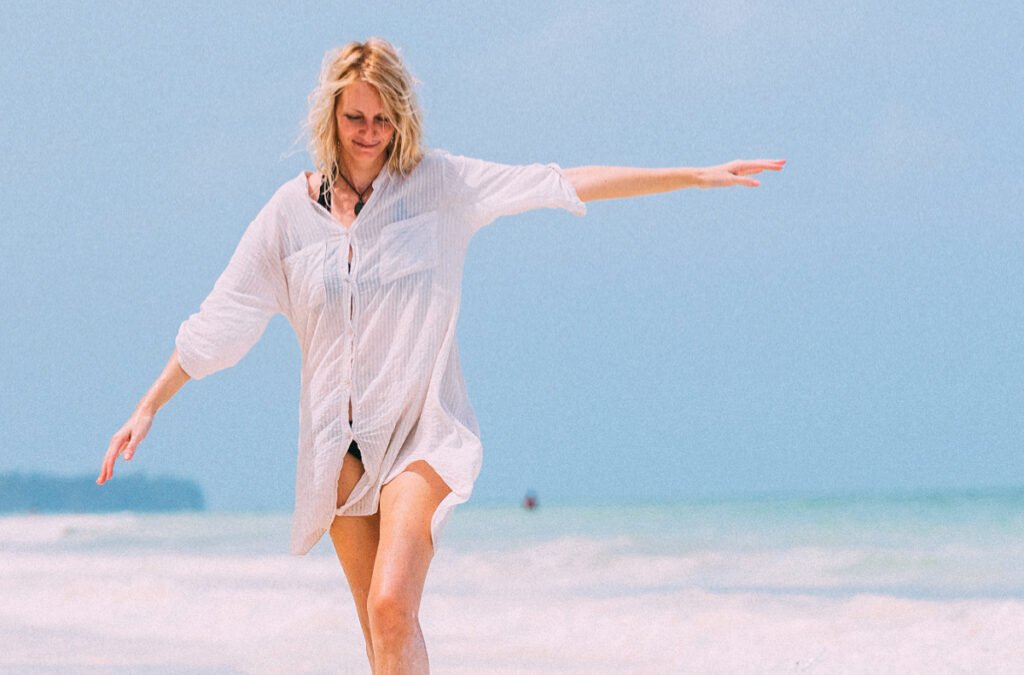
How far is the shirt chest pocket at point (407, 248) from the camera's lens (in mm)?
3586

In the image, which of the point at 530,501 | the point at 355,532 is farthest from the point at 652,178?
the point at 530,501

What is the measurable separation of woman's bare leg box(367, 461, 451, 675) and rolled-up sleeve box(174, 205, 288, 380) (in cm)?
58

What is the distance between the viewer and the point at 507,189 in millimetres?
3711

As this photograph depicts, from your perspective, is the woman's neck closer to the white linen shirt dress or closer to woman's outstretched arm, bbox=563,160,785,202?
the white linen shirt dress

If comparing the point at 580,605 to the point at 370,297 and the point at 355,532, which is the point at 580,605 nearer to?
the point at 355,532

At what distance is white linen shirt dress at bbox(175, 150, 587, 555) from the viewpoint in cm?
356

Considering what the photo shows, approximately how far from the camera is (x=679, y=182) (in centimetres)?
369

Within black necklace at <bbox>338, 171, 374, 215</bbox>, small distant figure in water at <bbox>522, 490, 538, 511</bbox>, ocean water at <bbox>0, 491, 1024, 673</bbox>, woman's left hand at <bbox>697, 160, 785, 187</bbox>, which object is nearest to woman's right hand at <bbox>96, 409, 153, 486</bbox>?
black necklace at <bbox>338, 171, 374, 215</bbox>

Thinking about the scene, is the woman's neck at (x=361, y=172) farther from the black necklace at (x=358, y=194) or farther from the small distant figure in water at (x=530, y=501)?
the small distant figure in water at (x=530, y=501)

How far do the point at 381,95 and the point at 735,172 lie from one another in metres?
0.95

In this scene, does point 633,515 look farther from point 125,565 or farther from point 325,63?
point 325,63

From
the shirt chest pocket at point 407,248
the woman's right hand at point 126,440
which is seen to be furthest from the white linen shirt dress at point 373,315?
the woman's right hand at point 126,440

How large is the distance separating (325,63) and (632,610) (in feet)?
24.1

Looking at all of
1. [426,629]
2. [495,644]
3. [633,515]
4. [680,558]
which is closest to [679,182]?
[495,644]
